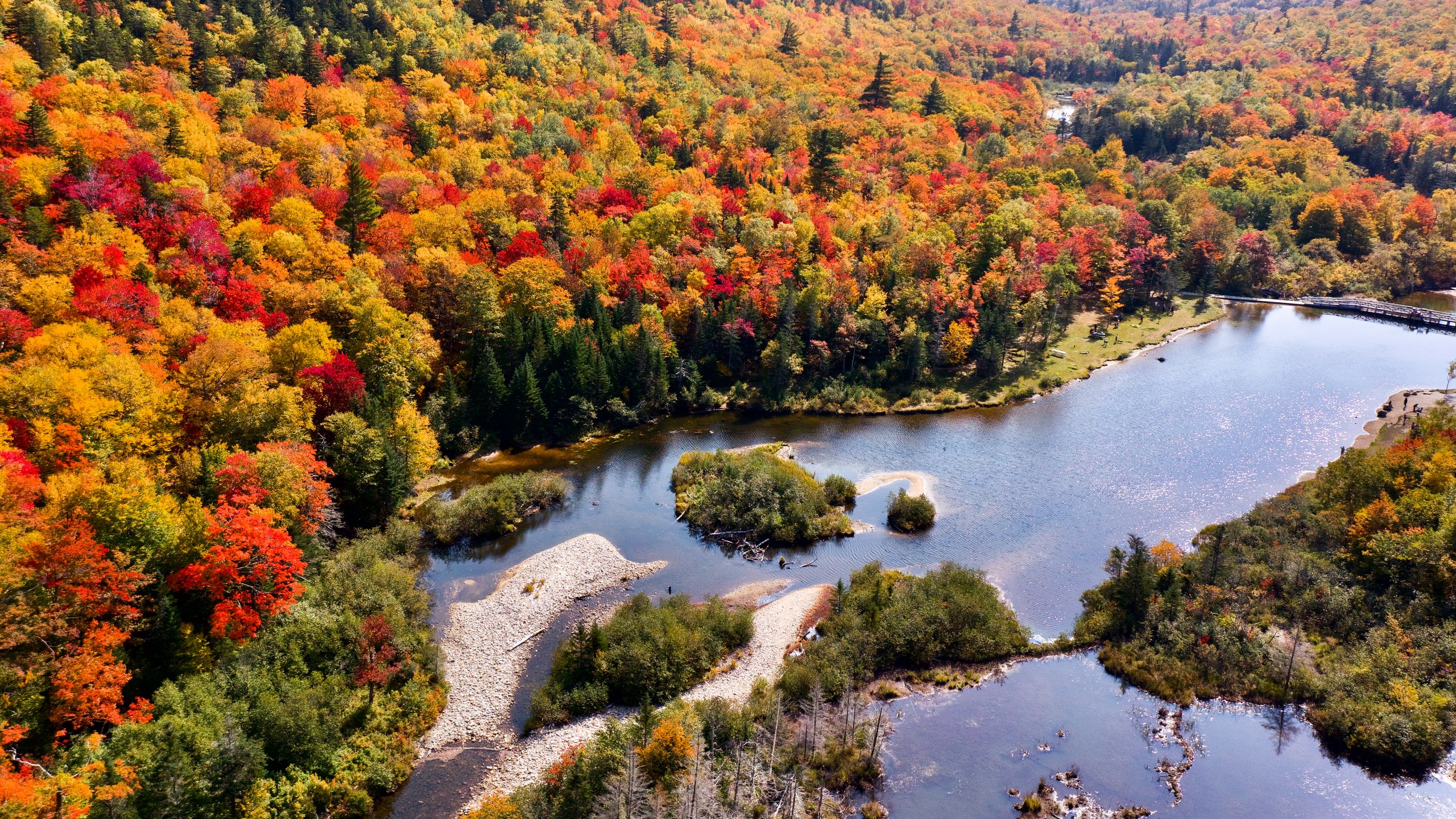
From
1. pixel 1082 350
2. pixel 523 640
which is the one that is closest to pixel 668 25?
pixel 1082 350

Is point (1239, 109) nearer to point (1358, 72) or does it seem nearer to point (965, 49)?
point (1358, 72)

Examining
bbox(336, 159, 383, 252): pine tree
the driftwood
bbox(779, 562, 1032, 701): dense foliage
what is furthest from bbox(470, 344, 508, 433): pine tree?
bbox(779, 562, 1032, 701): dense foliage

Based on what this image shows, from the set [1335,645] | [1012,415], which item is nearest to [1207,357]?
[1012,415]

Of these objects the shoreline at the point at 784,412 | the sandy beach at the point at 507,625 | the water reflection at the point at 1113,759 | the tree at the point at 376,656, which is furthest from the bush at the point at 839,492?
the tree at the point at 376,656

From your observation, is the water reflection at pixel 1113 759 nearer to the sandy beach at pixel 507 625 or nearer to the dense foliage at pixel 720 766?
the dense foliage at pixel 720 766

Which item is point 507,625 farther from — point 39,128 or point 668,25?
point 668,25

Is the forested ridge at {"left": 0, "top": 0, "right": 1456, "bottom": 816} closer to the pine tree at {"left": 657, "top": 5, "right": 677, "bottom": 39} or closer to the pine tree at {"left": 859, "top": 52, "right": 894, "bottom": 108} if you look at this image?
the pine tree at {"left": 657, "top": 5, "right": 677, "bottom": 39}
